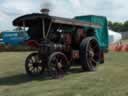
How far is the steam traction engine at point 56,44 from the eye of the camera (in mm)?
11570

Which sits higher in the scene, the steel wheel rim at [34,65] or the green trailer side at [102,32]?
the green trailer side at [102,32]

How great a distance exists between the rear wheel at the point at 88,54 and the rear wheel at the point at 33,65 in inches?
65.0

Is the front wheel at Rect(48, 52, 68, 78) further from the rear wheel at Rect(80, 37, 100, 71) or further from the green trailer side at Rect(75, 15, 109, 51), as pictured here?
the green trailer side at Rect(75, 15, 109, 51)

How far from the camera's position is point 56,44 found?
39.4 ft

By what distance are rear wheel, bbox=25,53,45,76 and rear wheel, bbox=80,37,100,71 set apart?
65.0 inches

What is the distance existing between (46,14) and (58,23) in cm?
64

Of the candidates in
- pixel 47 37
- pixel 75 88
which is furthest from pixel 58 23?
pixel 75 88

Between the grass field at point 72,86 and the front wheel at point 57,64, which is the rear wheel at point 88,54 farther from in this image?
the grass field at point 72,86

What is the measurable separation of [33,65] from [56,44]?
1282 millimetres

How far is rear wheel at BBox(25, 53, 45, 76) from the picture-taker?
12382 millimetres

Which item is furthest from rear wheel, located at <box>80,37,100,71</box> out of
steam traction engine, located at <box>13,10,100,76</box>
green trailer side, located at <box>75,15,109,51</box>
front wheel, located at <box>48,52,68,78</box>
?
green trailer side, located at <box>75,15,109,51</box>

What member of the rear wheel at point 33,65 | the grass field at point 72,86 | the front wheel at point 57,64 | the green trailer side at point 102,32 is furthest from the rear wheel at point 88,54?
the green trailer side at point 102,32

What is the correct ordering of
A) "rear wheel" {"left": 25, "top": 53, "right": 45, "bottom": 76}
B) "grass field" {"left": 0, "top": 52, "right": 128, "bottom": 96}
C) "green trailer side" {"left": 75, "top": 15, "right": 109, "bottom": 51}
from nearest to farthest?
"grass field" {"left": 0, "top": 52, "right": 128, "bottom": 96} → "rear wheel" {"left": 25, "top": 53, "right": 45, "bottom": 76} → "green trailer side" {"left": 75, "top": 15, "right": 109, "bottom": 51}

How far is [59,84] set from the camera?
33.0 ft
